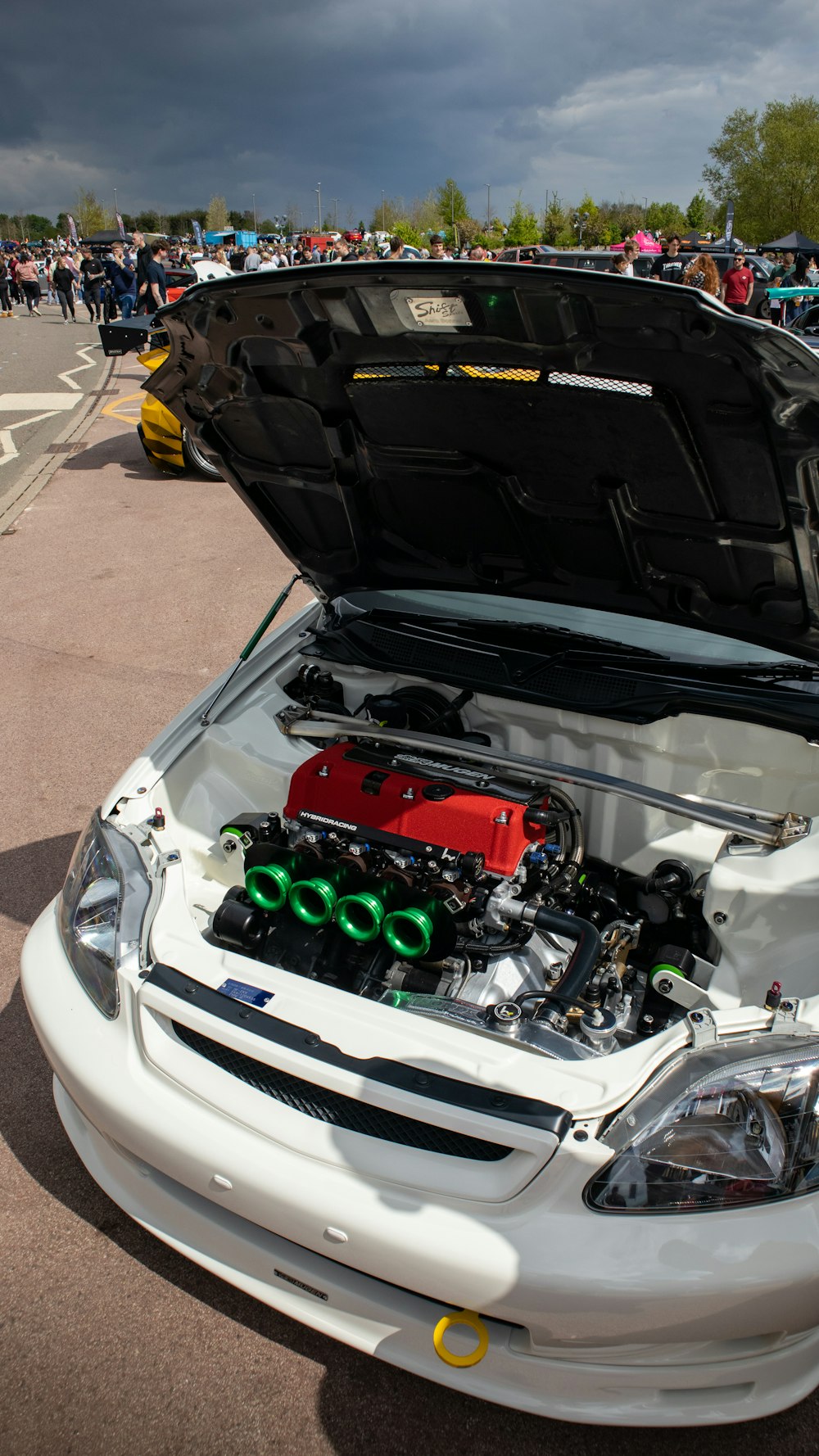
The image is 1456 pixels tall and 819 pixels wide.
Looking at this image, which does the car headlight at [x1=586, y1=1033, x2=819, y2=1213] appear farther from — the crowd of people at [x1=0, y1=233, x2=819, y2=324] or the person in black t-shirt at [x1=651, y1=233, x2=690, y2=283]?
the person in black t-shirt at [x1=651, y1=233, x2=690, y2=283]

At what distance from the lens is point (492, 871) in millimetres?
2219

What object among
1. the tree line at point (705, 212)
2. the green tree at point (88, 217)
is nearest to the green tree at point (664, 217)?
the tree line at point (705, 212)

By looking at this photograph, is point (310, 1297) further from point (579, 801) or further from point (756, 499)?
point (756, 499)

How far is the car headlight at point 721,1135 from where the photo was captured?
5.10 ft

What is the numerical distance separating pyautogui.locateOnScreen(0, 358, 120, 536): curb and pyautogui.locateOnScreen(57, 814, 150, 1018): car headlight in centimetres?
625

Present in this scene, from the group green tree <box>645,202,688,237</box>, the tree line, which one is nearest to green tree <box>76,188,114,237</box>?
the tree line

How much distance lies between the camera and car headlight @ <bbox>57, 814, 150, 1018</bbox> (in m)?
2.06

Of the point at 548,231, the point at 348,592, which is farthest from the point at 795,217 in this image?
the point at 348,592

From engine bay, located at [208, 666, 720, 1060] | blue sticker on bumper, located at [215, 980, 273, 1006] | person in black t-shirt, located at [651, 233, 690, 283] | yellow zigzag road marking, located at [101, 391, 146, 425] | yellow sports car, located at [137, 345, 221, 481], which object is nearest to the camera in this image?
blue sticker on bumper, located at [215, 980, 273, 1006]

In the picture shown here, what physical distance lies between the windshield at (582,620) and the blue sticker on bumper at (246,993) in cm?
132

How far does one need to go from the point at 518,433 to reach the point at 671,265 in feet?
48.5

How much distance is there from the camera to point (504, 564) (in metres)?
2.72

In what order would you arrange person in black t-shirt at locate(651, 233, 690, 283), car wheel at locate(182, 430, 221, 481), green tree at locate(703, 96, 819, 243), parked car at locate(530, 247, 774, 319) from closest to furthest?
car wheel at locate(182, 430, 221, 481) → person in black t-shirt at locate(651, 233, 690, 283) → parked car at locate(530, 247, 774, 319) → green tree at locate(703, 96, 819, 243)

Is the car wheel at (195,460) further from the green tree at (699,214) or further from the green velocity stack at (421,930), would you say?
the green tree at (699,214)
